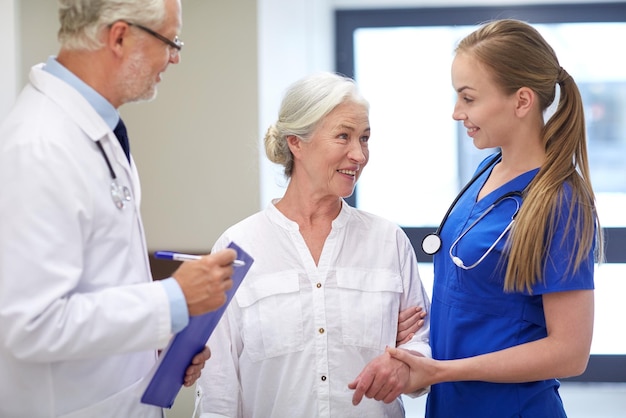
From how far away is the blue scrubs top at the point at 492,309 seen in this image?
5.63 feet

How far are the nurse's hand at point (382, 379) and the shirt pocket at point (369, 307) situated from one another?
137 mm

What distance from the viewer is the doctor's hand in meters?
1.39

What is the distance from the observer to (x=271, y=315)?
190 cm

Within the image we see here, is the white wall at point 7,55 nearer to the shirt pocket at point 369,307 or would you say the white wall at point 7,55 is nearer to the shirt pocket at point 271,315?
the shirt pocket at point 271,315

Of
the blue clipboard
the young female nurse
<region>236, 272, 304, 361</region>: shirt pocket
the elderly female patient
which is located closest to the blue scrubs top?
the young female nurse

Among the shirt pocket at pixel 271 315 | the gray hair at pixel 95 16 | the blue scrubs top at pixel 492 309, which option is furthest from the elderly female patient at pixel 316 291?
the gray hair at pixel 95 16

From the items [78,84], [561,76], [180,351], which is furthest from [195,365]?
[561,76]

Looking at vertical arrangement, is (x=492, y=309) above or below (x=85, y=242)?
below

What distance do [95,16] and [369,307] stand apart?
0.96m

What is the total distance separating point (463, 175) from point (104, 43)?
2869mm

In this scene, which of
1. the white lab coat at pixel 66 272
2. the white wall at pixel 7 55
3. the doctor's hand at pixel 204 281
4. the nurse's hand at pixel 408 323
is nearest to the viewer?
the white lab coat at pixel 66 272

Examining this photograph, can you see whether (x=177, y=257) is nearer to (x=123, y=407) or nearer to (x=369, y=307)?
(x=123, y=407)

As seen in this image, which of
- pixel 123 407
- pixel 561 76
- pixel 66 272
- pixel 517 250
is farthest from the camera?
pixel 561 76

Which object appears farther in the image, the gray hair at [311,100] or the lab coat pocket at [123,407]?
the gray hair at [311,100]
